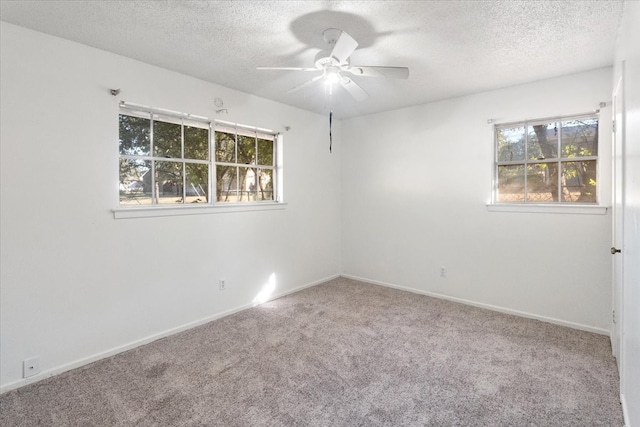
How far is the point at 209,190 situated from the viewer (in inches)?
137

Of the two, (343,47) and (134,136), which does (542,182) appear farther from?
(134,136)

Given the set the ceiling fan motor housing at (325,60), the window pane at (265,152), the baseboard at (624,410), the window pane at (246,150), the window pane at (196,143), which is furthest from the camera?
the window pane at (265,152)

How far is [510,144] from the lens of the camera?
11.9 ft

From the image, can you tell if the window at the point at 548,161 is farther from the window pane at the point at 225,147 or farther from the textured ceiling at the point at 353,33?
the window pane at the point at 225,147

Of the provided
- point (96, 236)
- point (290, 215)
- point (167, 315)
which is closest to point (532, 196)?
point (290, 215)

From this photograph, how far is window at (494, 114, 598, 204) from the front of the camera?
3.18 meters

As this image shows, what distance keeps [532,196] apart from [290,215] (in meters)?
2.87

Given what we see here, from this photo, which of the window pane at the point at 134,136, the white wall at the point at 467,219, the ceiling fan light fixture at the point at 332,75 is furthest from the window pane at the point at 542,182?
the window pane at the point at 134,136

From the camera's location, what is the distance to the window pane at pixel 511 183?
357cm

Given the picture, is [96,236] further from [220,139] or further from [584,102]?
[584,102]

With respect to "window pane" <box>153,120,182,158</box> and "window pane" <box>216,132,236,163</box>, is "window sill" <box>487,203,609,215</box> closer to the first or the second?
"window pane" <box>216,132,236,163</box>

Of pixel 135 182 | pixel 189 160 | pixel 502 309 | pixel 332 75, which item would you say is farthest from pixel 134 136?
pixel 502 309

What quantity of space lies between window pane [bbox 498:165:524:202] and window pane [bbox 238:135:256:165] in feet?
9.62

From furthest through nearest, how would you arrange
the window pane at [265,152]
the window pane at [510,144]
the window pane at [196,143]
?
1. the window pane at [265,152]
2. the window pane at [510,144]
3. the window pane at [196,143]
